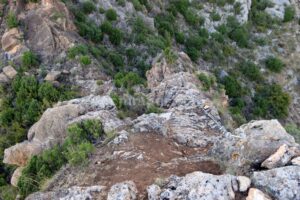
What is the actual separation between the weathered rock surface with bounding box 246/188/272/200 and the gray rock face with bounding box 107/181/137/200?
2556 mm

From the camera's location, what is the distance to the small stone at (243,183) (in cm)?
917

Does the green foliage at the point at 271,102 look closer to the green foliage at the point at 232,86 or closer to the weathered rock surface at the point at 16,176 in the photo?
the green foliage at the point at 232,86

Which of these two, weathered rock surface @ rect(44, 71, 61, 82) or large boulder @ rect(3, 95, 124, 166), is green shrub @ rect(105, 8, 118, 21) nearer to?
weathered rock surface @ rect(44, 71, 61, 82)

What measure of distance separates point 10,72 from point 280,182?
1244 centimetres

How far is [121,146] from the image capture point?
1217 cm

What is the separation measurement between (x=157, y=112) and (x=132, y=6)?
11.4 m

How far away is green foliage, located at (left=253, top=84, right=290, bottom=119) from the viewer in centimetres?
2562

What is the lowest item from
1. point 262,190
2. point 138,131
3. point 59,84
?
point 59,84

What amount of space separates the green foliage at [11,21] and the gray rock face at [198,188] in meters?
12.7

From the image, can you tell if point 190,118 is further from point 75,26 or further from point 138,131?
point 75,26

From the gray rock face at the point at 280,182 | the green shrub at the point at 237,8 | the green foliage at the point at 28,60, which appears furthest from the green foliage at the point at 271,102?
the gray rock face at the point at 280,182

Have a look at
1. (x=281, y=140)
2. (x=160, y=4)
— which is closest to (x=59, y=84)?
(x=281, y=140)

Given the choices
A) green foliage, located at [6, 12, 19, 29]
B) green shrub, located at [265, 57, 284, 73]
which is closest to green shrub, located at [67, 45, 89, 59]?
green foliage, located at [6, 12, 19, 29]

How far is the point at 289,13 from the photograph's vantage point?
32688 millimetres
